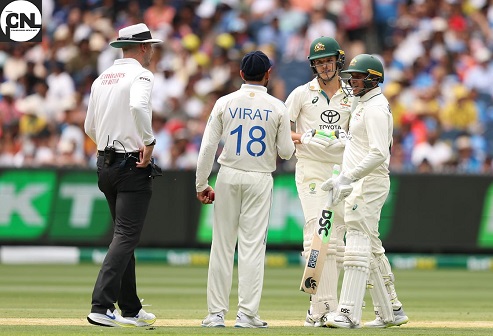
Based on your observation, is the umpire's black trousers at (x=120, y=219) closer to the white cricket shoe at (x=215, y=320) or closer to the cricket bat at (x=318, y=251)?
the white cricket shoe at (x=215, y=320)

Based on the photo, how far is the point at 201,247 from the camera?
697 inches

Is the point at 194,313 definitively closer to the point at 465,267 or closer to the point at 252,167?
the point at 252,167

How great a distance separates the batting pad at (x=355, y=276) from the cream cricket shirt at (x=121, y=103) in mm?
1745

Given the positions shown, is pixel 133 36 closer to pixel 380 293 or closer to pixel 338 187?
pixel 338 187

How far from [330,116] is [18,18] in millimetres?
7398

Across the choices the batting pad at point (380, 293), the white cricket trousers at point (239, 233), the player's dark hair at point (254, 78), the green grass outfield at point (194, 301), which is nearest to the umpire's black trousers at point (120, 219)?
the green grass outfield at point (194, 301)

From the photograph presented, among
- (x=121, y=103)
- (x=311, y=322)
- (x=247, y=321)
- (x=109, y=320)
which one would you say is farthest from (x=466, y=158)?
(x=109, y=320)

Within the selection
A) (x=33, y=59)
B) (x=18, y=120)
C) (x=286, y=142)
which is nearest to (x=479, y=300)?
(x=286, y=142)

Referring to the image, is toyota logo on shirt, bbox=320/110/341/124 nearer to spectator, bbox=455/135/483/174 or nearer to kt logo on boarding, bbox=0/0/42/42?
kt logo on boarding, bbox=0/0/42/42

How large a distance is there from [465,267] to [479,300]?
16.2 feet

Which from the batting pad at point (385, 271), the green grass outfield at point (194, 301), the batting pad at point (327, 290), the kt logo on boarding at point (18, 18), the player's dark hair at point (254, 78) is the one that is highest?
the kt logo on boarding at point (18, 18)

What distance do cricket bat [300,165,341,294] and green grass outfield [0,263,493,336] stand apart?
0.35m

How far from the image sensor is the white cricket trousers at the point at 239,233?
29.9ft

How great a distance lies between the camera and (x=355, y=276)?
9.09m
